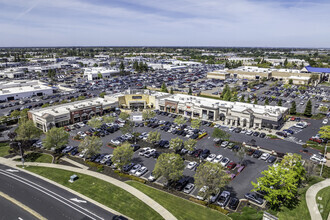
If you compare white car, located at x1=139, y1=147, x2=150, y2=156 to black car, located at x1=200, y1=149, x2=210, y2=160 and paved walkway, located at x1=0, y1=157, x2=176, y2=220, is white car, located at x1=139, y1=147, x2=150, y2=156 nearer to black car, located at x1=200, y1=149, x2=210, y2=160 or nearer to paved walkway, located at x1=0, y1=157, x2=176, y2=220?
paved walkway, located at x1=0, y1=157, x2=176, y2=220

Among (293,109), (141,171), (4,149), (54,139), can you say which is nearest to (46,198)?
(141,171)

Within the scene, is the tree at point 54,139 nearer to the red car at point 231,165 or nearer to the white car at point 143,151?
the white car at point 143,151

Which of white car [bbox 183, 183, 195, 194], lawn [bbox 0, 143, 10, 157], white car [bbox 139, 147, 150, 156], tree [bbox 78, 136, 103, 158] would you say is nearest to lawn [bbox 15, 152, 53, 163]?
lawn [bbox 0, 143, 10, 157]

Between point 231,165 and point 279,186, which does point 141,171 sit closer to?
point 231,165

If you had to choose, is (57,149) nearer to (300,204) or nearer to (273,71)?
(300,204)

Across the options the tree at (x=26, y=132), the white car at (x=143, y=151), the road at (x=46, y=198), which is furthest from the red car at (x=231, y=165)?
the tree at (x=26, y=132)

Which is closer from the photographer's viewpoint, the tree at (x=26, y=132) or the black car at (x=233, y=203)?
the black car at (x=233, y=203)
